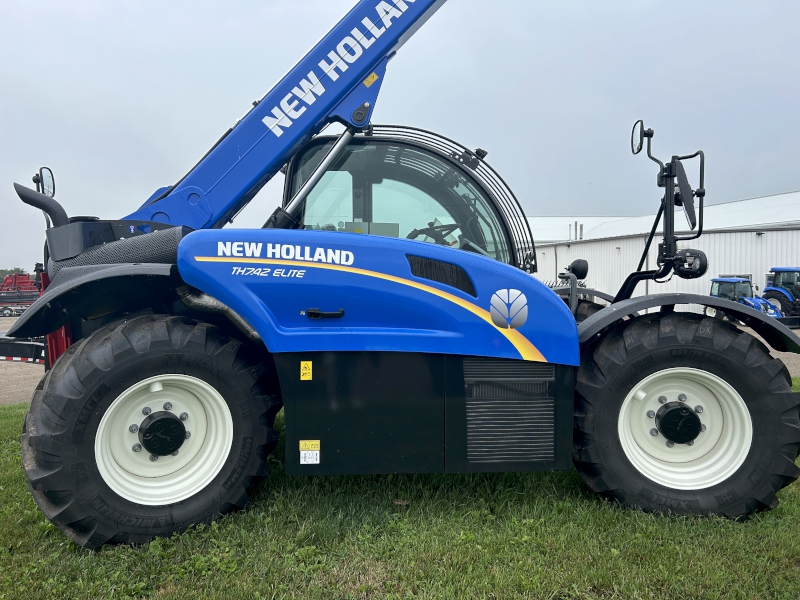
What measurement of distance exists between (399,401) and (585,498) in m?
1.22

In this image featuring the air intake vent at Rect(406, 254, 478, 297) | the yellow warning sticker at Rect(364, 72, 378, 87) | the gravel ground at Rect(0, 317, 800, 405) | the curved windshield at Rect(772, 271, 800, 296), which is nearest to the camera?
the air intake vent at Rect(406, 254, 478, 297)

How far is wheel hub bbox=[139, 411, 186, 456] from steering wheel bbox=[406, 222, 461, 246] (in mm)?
1669

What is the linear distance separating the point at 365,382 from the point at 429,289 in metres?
0.57

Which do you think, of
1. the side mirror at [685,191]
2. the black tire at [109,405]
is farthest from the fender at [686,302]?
the black tire at [109,405]

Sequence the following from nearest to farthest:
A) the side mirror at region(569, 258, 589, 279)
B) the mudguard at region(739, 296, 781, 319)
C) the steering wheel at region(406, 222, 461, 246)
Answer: the steering wheel at region(406, 222, 461, 246)
the side mirror at region(569, 258, 589, 279)
the mudguard at region(739, 296, 781, 319)

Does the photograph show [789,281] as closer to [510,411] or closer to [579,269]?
[579,269]

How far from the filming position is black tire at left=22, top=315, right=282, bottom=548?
2.42 m

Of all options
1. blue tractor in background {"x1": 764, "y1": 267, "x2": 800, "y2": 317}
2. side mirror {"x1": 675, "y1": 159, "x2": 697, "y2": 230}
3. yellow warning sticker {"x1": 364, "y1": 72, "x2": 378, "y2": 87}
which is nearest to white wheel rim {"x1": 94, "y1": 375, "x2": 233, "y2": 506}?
yellow warning sticker {"x1": 364, "y1": 72, "x2": 378, "y2": 87}

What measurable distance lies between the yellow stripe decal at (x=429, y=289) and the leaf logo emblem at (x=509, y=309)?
27 mm

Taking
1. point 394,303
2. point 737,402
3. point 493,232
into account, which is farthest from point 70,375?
point 737,402

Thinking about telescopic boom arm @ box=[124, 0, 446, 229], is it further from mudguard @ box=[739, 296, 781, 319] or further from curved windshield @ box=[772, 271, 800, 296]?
curved windshield @ box=[772, 271, 800, 296]

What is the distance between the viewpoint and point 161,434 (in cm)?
255

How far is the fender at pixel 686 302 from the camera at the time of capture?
2750 millimetres

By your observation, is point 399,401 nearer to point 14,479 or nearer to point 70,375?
Result: point 70,375
